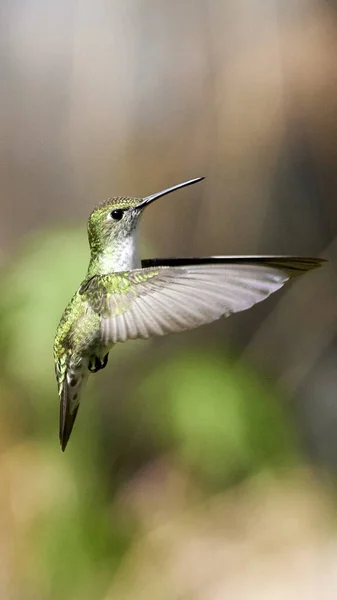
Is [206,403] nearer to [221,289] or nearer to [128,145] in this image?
[128,145]

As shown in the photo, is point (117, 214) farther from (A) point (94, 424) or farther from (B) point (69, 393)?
(A) point (94, 424)

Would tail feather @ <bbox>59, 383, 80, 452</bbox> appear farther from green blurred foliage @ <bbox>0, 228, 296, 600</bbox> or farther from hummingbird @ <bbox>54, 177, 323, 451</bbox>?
green blurred foliage @ <bbox>0, 228, 296, 600</bbox>

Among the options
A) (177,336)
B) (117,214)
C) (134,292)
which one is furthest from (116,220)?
(177,336)

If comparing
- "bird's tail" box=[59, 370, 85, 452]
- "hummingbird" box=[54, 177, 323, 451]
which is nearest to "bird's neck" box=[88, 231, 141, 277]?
"hummingbird" box=[54, 177, 323, 451]

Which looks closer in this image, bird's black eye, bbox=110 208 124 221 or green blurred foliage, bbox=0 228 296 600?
bird's black eye, bbox=110 208 124 221

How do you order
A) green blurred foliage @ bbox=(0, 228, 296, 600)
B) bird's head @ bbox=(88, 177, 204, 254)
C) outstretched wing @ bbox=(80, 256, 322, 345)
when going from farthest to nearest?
green blurred foliage @ bbox=(0, 228, 296, 600), bird's head @ bbox=(88, 177, 204, 254), outstretched wing @ bbox=(80, 256, 322, 345)

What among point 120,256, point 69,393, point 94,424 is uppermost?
point 120,256
